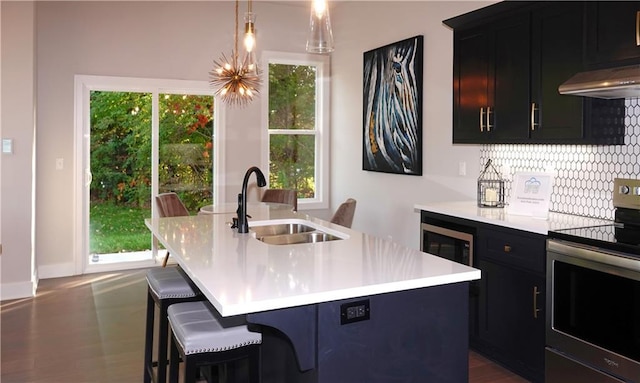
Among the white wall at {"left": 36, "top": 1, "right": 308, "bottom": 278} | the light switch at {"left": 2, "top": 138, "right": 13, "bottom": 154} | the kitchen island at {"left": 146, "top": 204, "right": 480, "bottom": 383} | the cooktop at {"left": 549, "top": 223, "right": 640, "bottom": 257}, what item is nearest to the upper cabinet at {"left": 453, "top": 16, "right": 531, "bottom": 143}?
the cooktop at {"left": 549, "top": 223, "right": 640, "bottom": 257}

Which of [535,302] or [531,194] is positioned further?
[531,194]

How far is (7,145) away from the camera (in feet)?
16.0

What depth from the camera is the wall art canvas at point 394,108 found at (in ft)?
16.6

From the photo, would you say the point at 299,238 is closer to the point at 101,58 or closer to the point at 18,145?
the point at 18,145

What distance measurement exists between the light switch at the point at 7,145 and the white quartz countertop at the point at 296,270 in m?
2.97

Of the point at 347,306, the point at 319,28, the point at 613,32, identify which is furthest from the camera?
the point at 613,32

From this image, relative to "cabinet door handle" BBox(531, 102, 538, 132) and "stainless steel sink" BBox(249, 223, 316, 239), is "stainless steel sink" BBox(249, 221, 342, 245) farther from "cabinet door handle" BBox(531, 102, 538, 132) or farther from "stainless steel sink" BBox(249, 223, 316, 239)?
"cabinet door handle" BBox(531, 102, 538, 132)

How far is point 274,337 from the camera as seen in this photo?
7.83 ft

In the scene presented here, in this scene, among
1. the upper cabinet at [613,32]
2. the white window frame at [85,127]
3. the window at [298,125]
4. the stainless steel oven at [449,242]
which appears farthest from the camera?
the window at [298,125]

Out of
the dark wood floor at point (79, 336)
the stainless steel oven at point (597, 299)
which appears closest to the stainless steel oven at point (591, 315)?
the stainless steel oven at point (597, 299)

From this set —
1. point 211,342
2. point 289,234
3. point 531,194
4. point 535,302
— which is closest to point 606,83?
point 531,194

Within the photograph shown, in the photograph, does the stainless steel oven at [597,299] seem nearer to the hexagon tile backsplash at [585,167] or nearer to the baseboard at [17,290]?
the hexagon tile backsplash at [585,167]

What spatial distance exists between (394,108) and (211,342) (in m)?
3.86

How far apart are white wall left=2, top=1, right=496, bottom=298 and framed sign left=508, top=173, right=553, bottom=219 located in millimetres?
767
